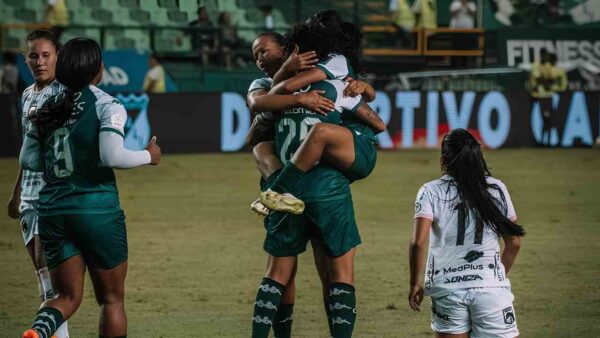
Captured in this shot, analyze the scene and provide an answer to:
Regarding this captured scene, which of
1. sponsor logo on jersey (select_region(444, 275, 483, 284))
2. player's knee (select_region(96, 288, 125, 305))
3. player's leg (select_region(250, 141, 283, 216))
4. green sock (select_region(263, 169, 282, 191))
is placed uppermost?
player's leg (select_region(250, 141, 283, 216))

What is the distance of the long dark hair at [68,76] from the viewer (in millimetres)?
6078

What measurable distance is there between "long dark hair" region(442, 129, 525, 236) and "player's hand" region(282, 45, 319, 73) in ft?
3.22

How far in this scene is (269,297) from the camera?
6.51 m

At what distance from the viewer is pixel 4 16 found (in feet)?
82.5

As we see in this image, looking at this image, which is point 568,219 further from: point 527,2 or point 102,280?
point 527,2

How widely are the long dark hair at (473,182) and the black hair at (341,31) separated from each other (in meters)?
1.04

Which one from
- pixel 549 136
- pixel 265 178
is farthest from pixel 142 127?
pixel 265 178

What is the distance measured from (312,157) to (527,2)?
22954 millimetres

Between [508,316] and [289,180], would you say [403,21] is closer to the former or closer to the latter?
[289,180]

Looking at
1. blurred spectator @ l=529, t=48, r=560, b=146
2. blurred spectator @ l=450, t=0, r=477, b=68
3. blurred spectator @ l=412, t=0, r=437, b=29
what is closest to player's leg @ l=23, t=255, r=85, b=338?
blurred spectator @ l=529, t=48, r=560, b=146

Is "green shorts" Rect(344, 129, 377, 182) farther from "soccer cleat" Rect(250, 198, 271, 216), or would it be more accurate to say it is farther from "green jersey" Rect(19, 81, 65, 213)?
"green jersey" Rect(19, 81, 65, 213)

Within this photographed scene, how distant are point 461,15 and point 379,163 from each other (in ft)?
26.2

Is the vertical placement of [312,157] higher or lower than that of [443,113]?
higher

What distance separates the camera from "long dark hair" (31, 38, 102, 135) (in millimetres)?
6078
